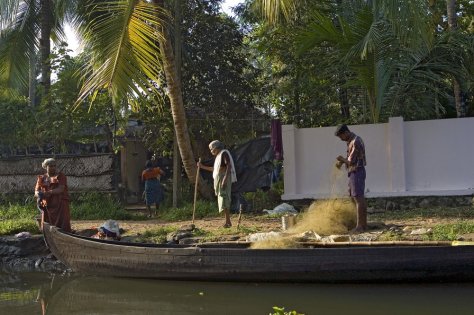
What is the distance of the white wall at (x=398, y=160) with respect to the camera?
11.2 m

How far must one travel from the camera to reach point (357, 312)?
6.60 meters

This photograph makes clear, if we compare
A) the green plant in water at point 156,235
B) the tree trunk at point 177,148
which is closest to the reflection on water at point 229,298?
the green plant in water at point 156,235

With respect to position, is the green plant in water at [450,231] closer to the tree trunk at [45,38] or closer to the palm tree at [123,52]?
the palm tree at [123,52]


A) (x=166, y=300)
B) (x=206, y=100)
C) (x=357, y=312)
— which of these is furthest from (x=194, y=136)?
(x=357, y=312)

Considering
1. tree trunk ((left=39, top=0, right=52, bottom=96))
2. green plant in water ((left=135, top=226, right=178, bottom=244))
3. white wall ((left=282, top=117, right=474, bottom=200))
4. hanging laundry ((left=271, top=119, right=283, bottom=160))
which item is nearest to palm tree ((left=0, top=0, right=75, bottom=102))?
tree trunk ((left=39, top=0, right=52, bottom=96))

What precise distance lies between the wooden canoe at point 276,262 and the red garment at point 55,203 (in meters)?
1.14

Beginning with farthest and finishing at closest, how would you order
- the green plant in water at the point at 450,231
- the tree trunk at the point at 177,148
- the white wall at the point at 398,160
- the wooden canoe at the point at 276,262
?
the tree trunk at the point at 177,148 < the white wall at the point at 398,160 < the green plant in water at the point at 450,231 < the wooden canoe at the point at 276,262

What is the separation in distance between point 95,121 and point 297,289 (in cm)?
886

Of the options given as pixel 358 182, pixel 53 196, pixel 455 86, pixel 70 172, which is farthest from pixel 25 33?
pixel 455 86

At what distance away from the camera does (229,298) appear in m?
7.48

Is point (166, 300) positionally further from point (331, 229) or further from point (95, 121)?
point (95, 121)

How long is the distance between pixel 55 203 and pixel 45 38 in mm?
7016

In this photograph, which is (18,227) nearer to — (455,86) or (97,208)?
(97,208)

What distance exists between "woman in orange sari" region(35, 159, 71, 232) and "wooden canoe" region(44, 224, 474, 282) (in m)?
1.13
